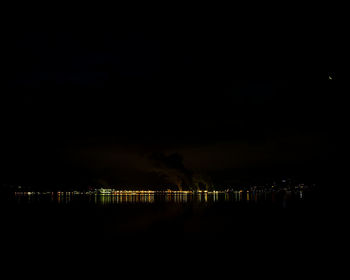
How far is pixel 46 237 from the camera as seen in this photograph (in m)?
21.2

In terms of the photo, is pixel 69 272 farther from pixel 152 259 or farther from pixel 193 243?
pixel 193 243

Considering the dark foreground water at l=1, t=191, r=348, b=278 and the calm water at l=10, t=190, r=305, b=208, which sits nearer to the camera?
the dark foreground water at l=1, t=191, r=348, b=278

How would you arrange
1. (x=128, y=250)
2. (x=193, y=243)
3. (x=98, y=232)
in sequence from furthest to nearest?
1. (x=98, y=232)
2. (x=193, y=243)
3. (x=128, y=250)

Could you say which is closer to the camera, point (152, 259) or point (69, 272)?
point (69, 272)

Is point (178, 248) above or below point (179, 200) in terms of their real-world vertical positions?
above

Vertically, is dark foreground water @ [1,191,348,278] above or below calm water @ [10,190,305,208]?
above

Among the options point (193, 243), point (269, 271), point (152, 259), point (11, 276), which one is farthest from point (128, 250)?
point (269, 271)

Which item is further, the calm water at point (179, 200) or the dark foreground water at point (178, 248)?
the calm water at point (179, 200)

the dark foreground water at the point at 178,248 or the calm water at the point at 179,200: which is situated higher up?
the dark foreground water at the point at 178,248

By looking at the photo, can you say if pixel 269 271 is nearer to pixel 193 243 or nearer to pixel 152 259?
pixel 152 259

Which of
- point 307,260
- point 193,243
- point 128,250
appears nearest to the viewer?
point 307,260

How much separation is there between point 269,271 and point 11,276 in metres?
8.39

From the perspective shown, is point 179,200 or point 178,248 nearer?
point 178,248

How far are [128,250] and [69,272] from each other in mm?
3900
